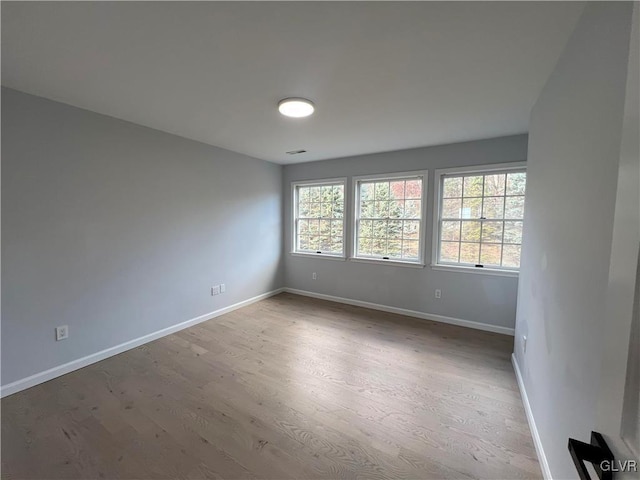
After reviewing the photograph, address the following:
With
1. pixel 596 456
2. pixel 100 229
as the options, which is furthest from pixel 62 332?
pixel 596 456

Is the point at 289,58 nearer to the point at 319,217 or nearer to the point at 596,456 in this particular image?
the point at 596,456

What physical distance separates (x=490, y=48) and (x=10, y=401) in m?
4.12

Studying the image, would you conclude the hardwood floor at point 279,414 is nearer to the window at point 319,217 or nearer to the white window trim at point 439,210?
the white window trim at point 439,210

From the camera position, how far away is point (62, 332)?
7.93ft

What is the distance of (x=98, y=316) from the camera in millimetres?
2660

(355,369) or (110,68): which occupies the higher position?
(110,68)

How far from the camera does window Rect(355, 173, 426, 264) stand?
3.89 metres

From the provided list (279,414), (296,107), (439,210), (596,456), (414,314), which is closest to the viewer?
(596,456)

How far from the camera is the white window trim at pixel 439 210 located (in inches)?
127

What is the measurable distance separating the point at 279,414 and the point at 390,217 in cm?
300

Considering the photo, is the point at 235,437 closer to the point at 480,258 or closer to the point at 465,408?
→ the point at 465,408

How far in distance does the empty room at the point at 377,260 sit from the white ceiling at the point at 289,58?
2cm

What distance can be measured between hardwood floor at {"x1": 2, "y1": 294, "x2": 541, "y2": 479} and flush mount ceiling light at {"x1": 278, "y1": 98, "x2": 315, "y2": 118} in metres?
2.35

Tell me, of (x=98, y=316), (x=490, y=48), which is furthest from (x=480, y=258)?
(x=98, y=316)
